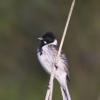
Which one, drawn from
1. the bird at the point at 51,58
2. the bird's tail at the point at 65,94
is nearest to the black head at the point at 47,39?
the bird at the point at 51,58

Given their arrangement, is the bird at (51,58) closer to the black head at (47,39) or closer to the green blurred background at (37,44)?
the black head at (47,39)

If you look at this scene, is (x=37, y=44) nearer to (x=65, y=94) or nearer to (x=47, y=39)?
(x=47, y=39)

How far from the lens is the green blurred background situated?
35.2ft

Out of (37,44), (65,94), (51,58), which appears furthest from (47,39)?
(37,44)

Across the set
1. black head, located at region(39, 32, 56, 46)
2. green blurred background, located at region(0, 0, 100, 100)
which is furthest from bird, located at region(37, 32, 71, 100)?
green blurred background, located at region(0, 0, 100, 100)

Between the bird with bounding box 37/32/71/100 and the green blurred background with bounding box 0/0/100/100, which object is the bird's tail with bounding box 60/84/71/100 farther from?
the green blurred background with bounding box 0/0/100/100

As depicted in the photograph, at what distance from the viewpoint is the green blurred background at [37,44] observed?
10.7 meters

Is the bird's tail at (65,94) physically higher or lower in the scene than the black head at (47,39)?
lower

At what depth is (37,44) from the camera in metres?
10.8
